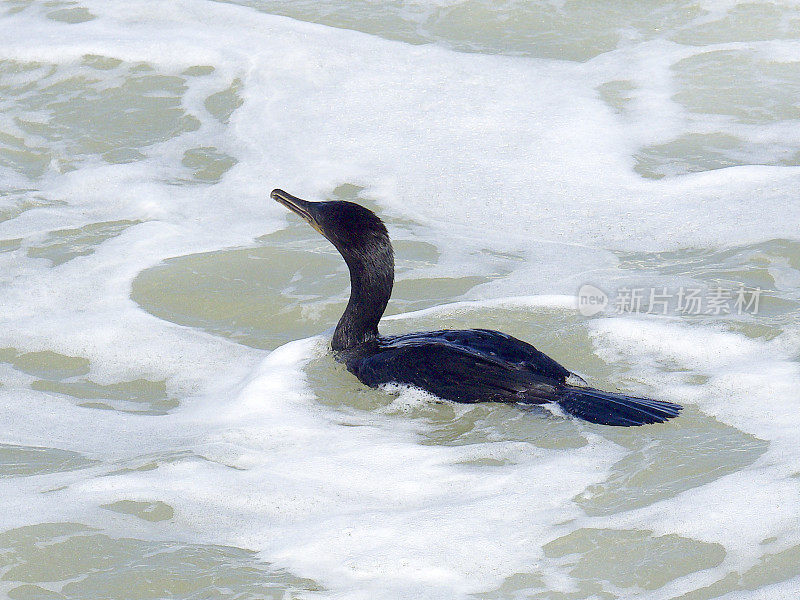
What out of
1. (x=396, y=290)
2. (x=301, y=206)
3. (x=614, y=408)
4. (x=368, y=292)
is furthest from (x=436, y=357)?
(x=396, y=290)

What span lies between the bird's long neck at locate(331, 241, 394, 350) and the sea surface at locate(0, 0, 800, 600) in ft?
0.71

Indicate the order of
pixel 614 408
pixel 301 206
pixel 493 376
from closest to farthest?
pixel 614 408, pixel 493 376, pixel 301 206

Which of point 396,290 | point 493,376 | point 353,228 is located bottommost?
point 396,290

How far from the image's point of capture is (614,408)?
4145mm

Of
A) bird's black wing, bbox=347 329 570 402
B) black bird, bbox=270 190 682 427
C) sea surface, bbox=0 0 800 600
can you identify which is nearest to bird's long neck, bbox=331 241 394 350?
black bird, bbox=270 190 682 427

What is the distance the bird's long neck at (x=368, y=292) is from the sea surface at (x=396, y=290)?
22 centimetres

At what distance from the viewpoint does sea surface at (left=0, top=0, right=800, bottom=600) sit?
3453mm

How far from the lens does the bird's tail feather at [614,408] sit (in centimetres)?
409

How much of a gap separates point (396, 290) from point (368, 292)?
93 cm

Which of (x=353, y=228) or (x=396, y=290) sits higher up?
(x=353, y=228)

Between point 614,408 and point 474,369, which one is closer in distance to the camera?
point 614,408

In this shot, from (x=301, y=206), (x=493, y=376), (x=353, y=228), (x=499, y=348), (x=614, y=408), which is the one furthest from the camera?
(x=301, y=206)

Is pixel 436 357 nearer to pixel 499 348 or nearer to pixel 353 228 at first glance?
pixel 499 348

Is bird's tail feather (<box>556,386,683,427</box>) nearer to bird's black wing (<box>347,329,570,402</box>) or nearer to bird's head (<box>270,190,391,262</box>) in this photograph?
bird's black wing (<box>347,329,570,402</box>)
